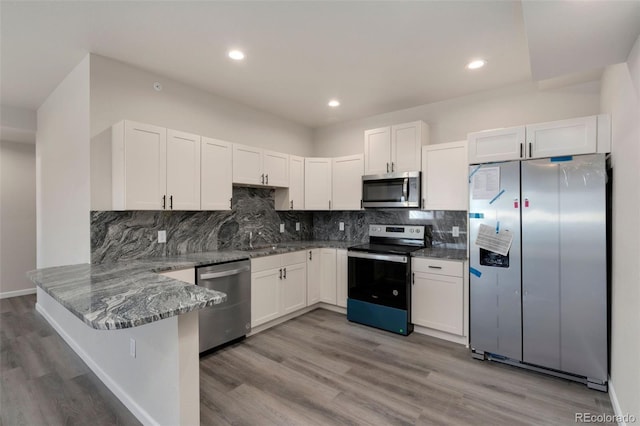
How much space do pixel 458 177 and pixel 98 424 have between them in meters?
3.71

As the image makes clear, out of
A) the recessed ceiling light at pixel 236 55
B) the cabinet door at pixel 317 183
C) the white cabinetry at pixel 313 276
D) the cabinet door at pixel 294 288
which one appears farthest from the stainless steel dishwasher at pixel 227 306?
the recessed ceiling light at pixel 236 55

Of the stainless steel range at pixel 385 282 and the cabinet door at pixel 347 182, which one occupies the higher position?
the cabinet door at pixel 347 182

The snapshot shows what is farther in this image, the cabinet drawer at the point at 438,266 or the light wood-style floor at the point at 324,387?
the cabinet drawer at the point at 438,266

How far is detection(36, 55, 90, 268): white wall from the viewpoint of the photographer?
2.77 metres

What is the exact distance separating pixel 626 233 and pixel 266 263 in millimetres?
2996

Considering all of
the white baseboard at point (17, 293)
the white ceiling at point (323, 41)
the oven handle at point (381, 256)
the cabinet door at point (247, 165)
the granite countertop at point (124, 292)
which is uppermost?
the white ceiling at point (323, 41)

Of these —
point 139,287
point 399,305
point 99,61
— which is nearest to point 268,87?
point 99,61

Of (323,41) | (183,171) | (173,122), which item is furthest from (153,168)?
(323,41)

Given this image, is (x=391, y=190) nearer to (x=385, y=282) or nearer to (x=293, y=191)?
(x=385, y=282)

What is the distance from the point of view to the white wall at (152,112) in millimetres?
2691

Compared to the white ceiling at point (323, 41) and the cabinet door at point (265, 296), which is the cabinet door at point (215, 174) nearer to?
the white ceiling at point (323, 41)

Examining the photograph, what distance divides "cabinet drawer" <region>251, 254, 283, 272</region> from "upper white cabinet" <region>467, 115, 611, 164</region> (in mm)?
2318

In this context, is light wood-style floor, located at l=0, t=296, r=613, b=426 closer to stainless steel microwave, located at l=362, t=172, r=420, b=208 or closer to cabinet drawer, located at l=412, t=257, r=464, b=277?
cabinet drawer, located at l=412, t=257, r=464, b=277

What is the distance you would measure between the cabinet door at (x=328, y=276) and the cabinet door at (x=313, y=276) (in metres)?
0.06
